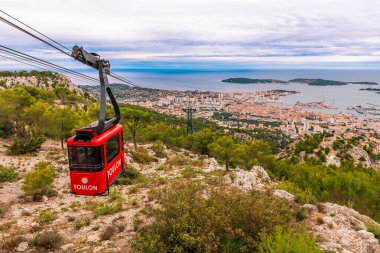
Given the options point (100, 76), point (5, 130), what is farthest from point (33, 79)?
point (100, 76)

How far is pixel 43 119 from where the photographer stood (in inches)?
1008

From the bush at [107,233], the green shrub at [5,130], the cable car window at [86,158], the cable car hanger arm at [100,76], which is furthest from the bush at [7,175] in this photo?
the green shrub at [5,130]

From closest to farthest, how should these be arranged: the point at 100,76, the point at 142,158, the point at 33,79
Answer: the point at 100,76 < the point at 142,158 < the point at 33,79

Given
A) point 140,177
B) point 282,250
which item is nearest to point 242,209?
point 282,250

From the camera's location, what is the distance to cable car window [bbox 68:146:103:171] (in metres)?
9.05

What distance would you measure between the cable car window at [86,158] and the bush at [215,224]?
2.93 metres

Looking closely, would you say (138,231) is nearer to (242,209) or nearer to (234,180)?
(242,209)

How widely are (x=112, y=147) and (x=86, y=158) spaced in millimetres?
1700

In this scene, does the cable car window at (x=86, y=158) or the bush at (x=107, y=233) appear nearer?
the cable car window at (x=86, y=158)

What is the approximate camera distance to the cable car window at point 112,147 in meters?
10.0

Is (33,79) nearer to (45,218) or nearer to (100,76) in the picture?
(45,218)

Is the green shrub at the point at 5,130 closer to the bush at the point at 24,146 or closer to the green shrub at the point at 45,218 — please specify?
the bush at the point at 24,146

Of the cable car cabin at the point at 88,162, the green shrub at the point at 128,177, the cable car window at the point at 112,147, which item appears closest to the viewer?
the cable car cabin at the point at 88,162

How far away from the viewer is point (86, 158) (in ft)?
29.9
